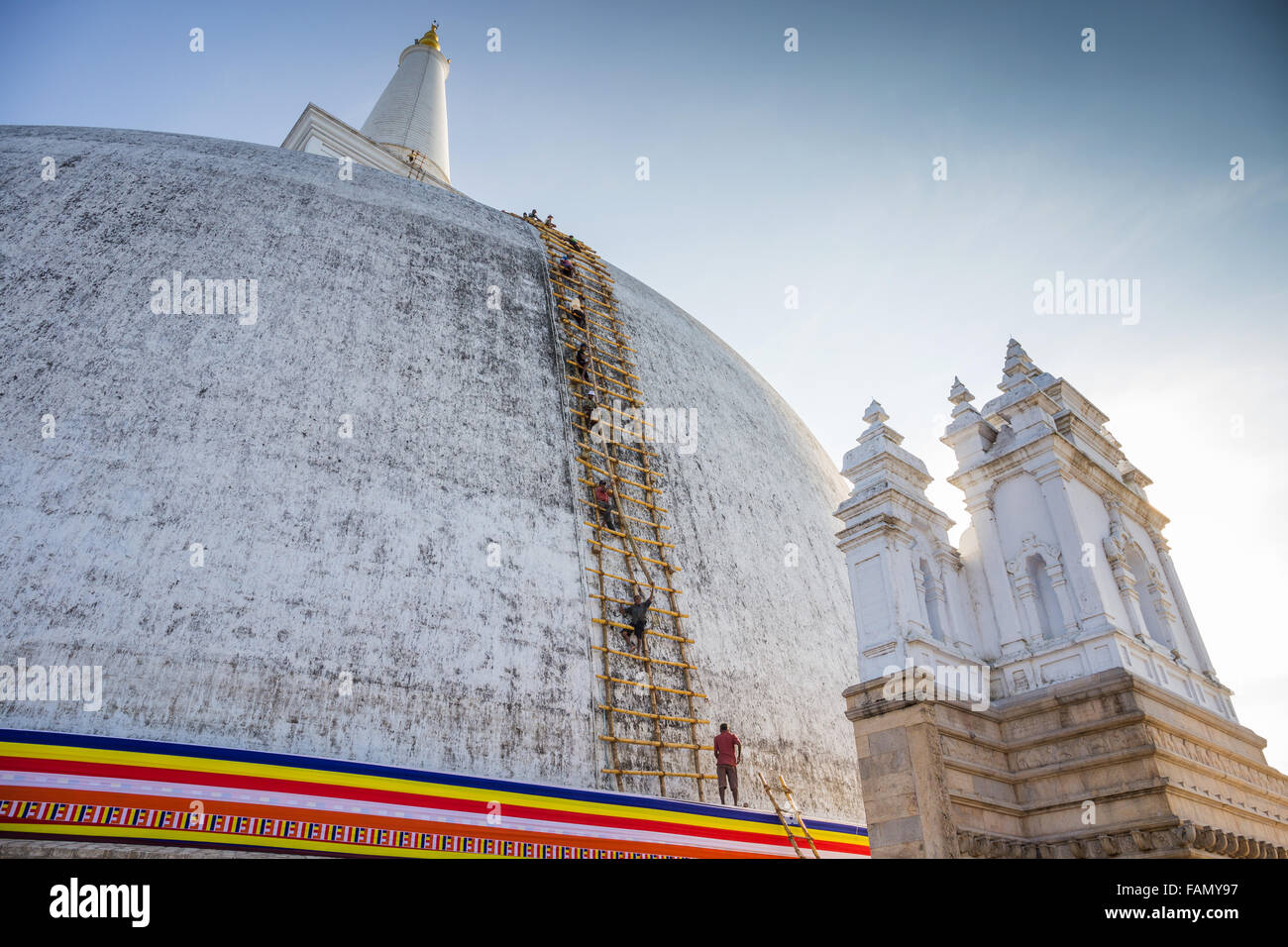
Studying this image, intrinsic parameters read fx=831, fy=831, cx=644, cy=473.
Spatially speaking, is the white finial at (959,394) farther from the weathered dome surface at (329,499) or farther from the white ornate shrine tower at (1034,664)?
the weathered dome surface at (329,499)

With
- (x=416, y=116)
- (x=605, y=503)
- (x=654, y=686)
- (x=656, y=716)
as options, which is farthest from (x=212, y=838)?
(x=416, y=116)

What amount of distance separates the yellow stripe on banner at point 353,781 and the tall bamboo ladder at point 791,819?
1.47 feet

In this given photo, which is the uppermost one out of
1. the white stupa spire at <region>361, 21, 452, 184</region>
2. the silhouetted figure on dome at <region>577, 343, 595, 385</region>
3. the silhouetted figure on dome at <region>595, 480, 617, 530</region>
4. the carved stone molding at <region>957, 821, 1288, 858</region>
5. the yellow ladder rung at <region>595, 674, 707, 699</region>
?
the white stupa spire at <region>361, 21, 452, 184</region>

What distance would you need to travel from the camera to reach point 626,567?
33.6 feet

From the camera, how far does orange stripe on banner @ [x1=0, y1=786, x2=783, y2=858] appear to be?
256 inches

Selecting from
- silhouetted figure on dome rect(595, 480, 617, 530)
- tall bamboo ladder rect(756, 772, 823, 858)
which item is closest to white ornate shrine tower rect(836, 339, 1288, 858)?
tall bamboo ladder rect(756, 772, 823, 858)

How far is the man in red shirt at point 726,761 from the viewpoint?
355 inches

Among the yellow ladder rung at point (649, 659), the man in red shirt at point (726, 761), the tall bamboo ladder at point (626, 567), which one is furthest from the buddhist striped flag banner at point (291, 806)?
the yellow ladder rung at point (649, 659)

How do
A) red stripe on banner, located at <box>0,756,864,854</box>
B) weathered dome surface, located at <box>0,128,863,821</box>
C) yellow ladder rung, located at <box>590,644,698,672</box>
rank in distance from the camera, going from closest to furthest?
1. red stripe on banner, located at <box>0,756,864,854</box>
2. weathered dome surface, located at <box>0,128,863,821</box>
3. yellow ladder rung, located at <box>590,644,698,672</box>

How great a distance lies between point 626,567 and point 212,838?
514 cm

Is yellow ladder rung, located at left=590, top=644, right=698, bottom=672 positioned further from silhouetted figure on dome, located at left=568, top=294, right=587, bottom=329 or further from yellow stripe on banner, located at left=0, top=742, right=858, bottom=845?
silhouetted figure on dome, located at left=568, top=294, right=587, bottom=329

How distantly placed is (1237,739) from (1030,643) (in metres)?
2.47

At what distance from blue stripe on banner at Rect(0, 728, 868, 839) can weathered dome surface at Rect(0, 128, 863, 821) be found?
0.19 meters
